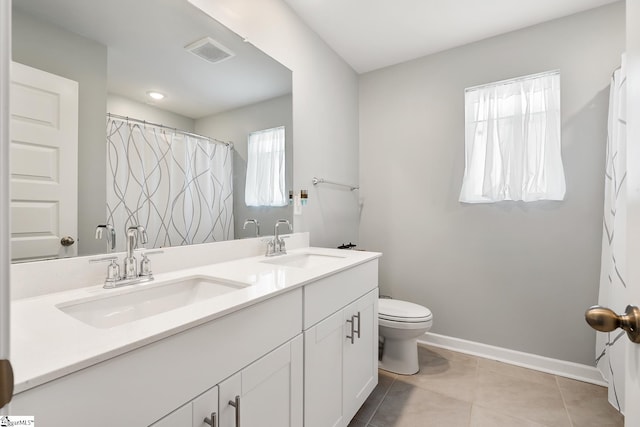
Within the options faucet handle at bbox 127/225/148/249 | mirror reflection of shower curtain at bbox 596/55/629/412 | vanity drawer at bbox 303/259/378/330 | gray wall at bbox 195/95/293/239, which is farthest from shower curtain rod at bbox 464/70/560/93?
faucet handle at bbox 127/225/148/249

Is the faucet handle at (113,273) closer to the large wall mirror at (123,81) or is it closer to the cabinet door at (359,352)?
the large wall mirror at (123,81)

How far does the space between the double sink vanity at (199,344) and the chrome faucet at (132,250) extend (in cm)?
8

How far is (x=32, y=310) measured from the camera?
760 mm

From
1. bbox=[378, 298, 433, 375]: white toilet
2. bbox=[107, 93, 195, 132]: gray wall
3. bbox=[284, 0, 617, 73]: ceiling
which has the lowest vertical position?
bbox=[378, 298, 433, 375]: white toilet

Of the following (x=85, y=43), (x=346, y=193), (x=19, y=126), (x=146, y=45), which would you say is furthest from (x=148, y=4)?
(x=346, y=193)

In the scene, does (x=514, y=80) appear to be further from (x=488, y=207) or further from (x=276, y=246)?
(x=276, y=246)

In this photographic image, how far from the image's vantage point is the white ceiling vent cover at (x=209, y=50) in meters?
1.37

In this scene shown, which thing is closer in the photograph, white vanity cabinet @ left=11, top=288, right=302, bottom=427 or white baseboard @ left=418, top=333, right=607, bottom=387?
white vanity cabinet @ left=11, top=288, right=302, bottom=427

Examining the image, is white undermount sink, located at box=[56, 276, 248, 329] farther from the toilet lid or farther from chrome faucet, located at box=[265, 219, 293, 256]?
the toilet lid

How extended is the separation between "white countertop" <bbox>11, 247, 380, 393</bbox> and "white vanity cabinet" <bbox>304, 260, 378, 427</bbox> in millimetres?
220

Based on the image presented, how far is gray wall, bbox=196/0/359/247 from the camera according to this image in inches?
67.1

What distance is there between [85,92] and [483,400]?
8.08 feet

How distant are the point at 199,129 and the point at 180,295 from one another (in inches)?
30.5

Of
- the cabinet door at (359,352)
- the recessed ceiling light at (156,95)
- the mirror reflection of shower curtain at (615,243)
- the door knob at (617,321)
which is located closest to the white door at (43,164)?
the recessed ceiling light at (156,95)
